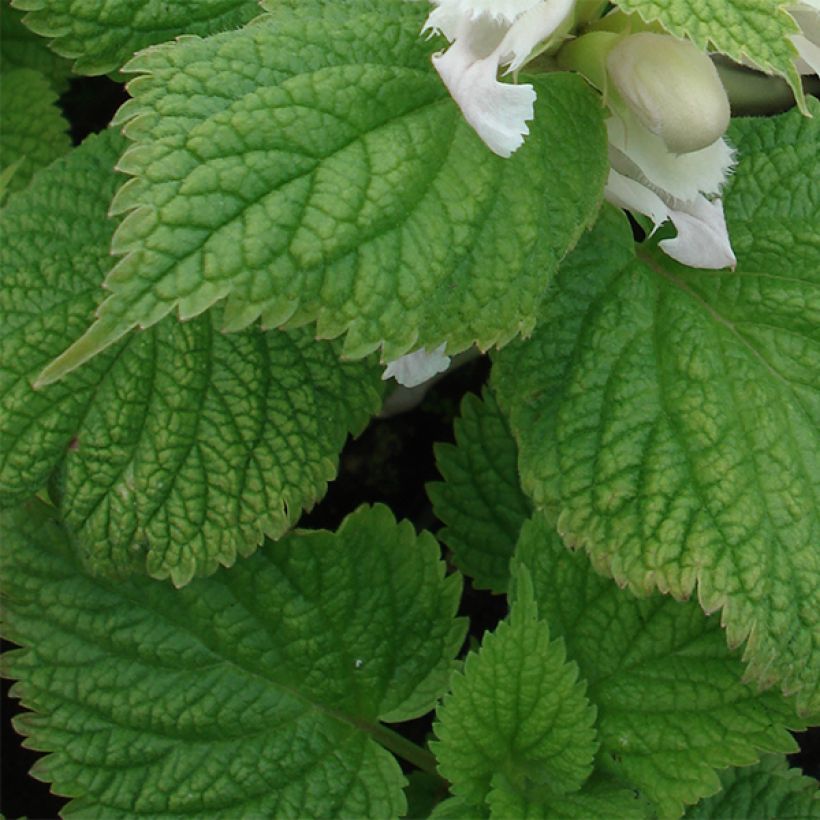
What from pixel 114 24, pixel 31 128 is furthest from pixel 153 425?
pixel 31 128

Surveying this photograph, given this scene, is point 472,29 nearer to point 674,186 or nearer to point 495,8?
point 495,8

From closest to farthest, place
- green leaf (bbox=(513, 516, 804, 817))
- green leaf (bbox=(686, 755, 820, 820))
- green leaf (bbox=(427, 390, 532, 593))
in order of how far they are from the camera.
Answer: green leaf (bbox=(513, 516, 804, 817)) → green leaf (bbox=(686, 755, 820, 820)) → green leaf (bbox=(427, 390, 532, 593))

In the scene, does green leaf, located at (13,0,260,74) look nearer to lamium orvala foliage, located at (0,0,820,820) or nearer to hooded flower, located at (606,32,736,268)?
lamium orvala foliage, located at (0,0,820,820)

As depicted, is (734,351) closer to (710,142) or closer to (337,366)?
(710,142)

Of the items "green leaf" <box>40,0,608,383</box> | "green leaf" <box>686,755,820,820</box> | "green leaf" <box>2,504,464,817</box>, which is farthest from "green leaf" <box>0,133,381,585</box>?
"green leaf" <box>686,755,820,820</box>

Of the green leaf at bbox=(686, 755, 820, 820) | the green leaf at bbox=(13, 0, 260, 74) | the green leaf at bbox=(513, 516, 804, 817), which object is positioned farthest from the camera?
the green leaf at bbox=(686, 755, 820, 820)

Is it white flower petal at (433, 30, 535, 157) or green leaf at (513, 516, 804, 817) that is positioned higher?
white flower petal at (433, 30, 535, 157)

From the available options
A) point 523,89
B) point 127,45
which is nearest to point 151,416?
point 127,45
